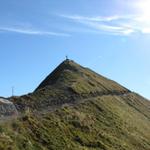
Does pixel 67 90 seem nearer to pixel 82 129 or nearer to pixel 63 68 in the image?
pixel 82 129

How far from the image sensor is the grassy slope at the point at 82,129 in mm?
47972

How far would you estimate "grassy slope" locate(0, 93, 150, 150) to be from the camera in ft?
157

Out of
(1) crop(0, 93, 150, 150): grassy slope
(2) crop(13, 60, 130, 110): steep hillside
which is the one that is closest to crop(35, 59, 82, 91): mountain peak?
(2) crop(13, 60, 130, 110): steep hillside

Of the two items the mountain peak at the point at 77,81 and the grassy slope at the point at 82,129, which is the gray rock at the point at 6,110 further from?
the mountain peak at the point at 77,81

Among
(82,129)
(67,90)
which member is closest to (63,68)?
(67,90)

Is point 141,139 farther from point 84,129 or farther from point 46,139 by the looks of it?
point 46,139

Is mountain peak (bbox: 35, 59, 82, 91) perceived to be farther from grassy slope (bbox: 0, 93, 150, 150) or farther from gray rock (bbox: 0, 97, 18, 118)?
gray rock (bbox: 0, 97, 18, 118)

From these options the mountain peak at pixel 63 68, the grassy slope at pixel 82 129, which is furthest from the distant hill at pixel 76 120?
the mountain peak at pixel 63 68

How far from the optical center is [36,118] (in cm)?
5412

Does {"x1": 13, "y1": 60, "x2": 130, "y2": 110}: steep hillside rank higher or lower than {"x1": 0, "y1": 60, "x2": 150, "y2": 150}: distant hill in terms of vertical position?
higher

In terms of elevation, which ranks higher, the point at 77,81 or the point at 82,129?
the point at 77,81

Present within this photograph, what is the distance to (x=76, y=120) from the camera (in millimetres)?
59781

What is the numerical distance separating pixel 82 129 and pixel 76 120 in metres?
1.81

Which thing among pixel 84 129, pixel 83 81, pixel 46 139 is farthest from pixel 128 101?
pixel 46 139
